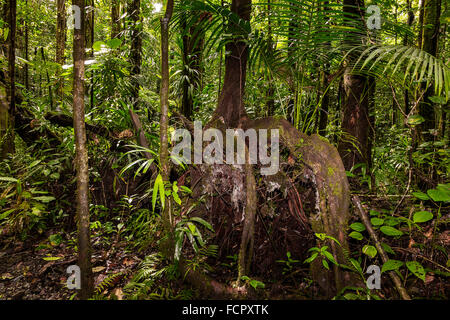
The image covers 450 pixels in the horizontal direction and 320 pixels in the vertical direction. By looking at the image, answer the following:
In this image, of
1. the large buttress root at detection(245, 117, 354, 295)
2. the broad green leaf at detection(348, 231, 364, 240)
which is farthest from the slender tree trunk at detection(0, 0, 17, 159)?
the broad green leaf at detection(348, 231, 364, 240)

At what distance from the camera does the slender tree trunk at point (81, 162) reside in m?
1.50

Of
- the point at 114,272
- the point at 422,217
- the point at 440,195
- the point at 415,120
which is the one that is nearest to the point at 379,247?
the point at 422,217

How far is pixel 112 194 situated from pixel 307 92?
2779 mm

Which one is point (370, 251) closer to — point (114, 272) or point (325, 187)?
point (325, 187)

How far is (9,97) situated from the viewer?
3.08 metres

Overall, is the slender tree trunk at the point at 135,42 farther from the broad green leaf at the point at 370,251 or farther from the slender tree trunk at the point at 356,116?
the broad green leaf at the point at 370,251

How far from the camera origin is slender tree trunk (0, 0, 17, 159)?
3008mm

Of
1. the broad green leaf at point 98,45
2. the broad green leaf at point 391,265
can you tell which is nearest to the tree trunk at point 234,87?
the broad green leaf at point 391,265

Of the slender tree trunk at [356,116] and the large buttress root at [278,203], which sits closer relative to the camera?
the large buttress root at [278,203]

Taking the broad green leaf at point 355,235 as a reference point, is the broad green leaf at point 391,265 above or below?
below

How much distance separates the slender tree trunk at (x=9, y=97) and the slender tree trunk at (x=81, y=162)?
7.70ft

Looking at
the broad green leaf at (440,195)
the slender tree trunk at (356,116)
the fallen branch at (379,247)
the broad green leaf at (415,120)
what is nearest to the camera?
the fallen branch at (379,247)
